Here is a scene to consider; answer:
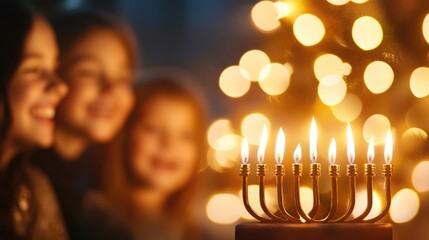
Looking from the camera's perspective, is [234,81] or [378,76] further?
[234,81]

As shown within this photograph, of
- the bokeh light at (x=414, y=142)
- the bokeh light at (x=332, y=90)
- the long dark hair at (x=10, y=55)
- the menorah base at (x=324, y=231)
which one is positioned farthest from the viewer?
the long dark hair at (x=10, y=55)

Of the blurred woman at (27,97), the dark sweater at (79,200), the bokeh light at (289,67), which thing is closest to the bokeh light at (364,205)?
the bokeh light at (289,67)

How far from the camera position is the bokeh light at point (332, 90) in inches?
75.3

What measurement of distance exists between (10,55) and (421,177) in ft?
3.69

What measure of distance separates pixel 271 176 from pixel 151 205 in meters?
0.35

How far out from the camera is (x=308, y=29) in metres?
1.96

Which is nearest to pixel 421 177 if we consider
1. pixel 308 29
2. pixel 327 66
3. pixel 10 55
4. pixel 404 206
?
pixel 404 206

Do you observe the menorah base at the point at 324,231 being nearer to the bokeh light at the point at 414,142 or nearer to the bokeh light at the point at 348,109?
the bokeh light at the point at 414,142

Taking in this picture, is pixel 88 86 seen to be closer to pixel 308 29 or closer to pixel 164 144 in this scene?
pixel 164 144

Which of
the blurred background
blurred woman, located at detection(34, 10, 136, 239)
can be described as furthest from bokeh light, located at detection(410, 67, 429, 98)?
blurred woman, located at detection(34, 10, 136, 239)

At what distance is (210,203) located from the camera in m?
2.02

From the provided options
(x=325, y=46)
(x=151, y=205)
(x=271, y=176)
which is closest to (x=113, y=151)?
(x=151, y=205)

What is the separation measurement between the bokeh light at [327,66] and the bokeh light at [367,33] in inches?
2.9

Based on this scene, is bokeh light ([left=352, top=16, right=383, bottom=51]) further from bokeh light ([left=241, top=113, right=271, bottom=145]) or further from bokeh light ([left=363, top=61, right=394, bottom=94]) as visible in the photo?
bokeh light ([left=241, top=113, right=271, bottom=145])
